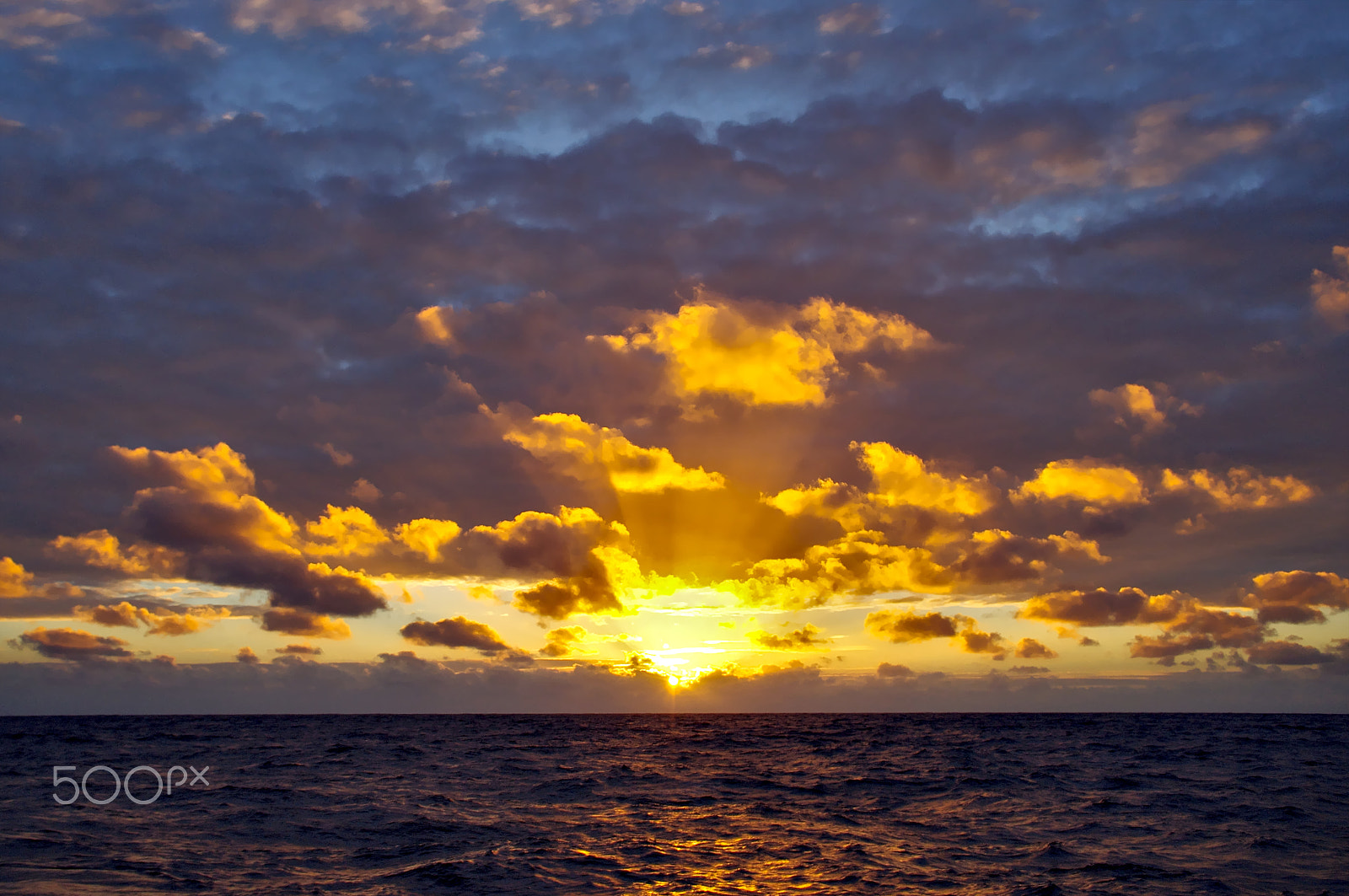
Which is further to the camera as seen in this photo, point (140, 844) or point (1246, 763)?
point (1246, 763)

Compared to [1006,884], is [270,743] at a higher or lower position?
lower

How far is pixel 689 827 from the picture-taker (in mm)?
36812

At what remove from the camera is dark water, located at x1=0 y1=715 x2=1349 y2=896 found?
26.8 metres

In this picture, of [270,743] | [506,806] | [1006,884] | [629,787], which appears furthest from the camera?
[270,743]

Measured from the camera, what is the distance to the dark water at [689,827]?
88.1ft

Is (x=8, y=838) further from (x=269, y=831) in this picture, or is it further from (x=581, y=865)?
(x=581, y=865)

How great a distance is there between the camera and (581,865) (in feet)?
95.1

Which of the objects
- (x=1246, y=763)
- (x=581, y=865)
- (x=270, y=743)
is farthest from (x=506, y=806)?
(x=270, y=743)

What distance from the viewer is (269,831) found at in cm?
3434

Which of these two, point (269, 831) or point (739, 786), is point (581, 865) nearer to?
point (269, 831)

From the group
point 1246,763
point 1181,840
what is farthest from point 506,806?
point 1246,763

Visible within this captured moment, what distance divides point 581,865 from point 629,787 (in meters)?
23.1

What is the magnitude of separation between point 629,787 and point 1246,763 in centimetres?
4825

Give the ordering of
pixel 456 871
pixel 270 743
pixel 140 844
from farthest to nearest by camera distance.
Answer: pixel 270 743 < pixel 140 844 < pixel 456 871
